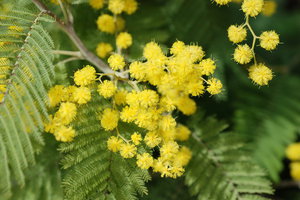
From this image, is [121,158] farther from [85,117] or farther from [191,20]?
[191,20]

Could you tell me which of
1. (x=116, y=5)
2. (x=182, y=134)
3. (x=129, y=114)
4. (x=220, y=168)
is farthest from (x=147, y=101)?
(x=220, y=168)

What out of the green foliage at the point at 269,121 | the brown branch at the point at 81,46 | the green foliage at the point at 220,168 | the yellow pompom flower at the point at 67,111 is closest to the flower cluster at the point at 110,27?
the brown branch at the point at 81,46

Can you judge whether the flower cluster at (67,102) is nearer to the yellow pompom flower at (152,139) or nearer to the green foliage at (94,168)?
the green foliage at (94,168)

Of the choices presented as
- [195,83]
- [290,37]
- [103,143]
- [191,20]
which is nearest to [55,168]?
[103,143]

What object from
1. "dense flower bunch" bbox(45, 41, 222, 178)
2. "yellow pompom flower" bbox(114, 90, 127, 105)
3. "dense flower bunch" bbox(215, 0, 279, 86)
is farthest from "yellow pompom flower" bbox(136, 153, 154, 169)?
"dense flower bunch" bbox(215, 0, 279, 86)

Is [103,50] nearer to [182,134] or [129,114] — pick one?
[129,114]
